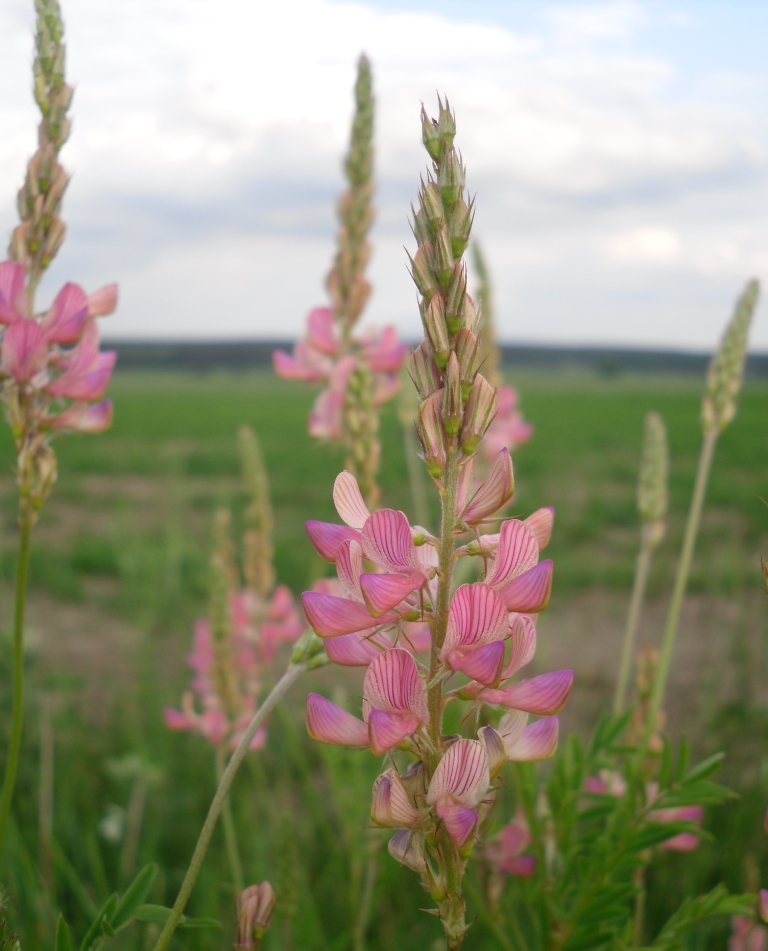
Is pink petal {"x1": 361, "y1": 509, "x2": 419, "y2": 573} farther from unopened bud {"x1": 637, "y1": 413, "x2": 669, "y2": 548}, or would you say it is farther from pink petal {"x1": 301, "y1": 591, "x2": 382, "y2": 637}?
unopened bud {"x1": 637, "y1": 413, "x2": 669, "y2": 548}

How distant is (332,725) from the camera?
0.83 meters

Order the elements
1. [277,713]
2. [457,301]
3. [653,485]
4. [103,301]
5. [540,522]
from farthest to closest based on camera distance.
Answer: [277,713] < [653,485] < [103,301] < [540,522] < [457,301]

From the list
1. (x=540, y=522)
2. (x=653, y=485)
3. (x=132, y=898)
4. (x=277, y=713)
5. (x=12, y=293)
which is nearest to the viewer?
(x=540, y=522)

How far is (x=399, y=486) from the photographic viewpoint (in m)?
12.9

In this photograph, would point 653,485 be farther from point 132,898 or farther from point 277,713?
point 277,713

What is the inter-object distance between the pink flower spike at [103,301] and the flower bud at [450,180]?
741 mm

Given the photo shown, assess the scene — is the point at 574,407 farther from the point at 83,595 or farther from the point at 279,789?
the point at 279,789

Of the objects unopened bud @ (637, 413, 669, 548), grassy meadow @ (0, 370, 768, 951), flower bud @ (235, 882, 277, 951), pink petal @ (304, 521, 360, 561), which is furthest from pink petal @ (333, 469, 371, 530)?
unopened bud @ (637, 413, 669, 548)

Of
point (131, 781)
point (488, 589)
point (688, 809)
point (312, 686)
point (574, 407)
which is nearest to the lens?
point (488, 589)

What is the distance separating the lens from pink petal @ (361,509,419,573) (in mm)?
785

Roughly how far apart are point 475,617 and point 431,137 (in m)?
0.46

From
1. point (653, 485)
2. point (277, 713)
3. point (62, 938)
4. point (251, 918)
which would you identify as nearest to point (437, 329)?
point (251, 918)

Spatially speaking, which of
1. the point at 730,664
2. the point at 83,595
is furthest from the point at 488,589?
the point at 83,595

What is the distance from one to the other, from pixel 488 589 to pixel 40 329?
0.83 metres
